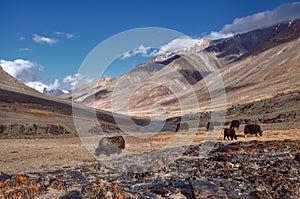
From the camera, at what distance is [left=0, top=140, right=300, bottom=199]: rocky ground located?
36.6 feet

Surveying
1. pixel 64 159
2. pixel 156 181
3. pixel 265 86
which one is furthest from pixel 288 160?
pixel 265 86

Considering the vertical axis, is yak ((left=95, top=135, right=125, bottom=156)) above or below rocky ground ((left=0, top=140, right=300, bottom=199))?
above

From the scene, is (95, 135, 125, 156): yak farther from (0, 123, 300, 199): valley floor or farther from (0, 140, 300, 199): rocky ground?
(0, 140, 300, 199): rocky ground

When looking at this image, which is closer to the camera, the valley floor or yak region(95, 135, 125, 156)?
the valley floor

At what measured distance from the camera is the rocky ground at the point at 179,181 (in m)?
11.1

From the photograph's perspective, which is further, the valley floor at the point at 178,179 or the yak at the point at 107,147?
the yak at the point at 107,147

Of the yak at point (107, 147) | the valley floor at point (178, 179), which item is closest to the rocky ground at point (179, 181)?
the valley floor at point (178, 179)

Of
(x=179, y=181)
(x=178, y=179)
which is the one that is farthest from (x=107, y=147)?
(x=179, y=181)

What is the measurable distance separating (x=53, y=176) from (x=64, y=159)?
6659mm

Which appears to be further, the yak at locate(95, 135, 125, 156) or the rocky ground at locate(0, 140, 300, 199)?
the yak at locate(95, 135, 125, 156)

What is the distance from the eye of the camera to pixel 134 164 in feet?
59.4

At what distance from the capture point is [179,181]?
1319 cm

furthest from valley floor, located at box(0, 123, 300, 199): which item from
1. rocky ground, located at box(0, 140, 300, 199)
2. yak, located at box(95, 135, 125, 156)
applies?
yak, located at box(95, 135, 125, 156)

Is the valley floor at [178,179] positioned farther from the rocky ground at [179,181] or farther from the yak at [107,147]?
the yak at [107,147]
